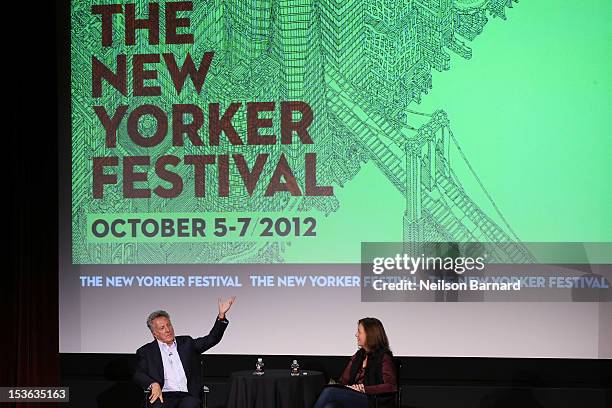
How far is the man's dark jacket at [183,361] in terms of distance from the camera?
17.4 feet

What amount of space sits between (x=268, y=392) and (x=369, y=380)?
62 cm

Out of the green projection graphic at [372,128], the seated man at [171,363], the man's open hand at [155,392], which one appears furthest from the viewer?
the green projection graphic at [372,128]

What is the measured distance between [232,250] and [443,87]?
179cm

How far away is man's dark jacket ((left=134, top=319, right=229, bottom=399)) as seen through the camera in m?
5.29

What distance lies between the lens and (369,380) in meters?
5.18

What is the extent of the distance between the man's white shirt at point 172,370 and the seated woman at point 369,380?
811 millimetres

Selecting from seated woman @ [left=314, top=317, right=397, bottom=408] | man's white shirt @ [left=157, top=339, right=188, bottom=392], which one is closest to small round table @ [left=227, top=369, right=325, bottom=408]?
seated woman @ [left=314, top=317, right=397, bottom=408]

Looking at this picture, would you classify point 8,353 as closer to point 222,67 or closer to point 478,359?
point 222,67

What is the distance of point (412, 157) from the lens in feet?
19.5

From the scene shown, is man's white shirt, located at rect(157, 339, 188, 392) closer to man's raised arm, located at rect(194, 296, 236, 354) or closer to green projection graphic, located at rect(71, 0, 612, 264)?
man's raised arm, located at rect(194, 296, 236, 354)

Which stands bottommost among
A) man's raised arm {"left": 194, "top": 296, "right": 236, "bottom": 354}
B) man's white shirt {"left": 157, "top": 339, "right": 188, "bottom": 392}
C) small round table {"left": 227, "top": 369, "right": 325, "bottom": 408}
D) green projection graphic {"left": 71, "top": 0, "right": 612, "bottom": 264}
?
small round table {"left": 227, "top": 369, "right": 325, "bottom": 408}

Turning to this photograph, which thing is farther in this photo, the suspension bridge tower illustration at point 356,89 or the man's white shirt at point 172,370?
the suspension bridge tower illustration at point 356,89

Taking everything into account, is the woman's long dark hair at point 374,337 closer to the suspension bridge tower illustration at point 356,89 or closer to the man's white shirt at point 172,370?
the suspension bridge tower illustration at point 356,89

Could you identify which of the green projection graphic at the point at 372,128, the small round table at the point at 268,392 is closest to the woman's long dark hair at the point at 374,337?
the small round table at the point at 268,392
